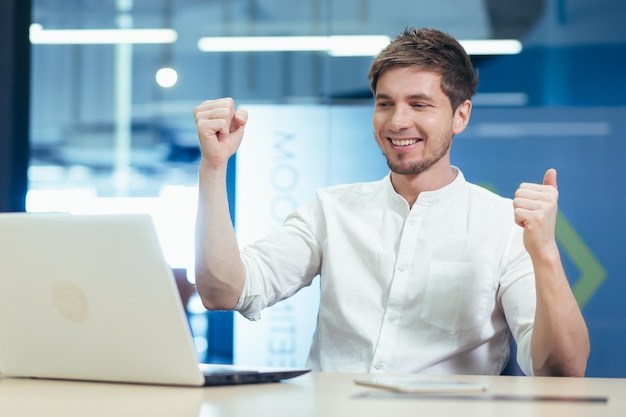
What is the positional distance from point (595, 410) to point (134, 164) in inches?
123

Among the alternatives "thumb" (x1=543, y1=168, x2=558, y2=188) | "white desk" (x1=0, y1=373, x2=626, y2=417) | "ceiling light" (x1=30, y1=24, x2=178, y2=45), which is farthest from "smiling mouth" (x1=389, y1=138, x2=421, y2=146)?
"ceiling light" (x1=30, y1=24, x2=178, y2=45)

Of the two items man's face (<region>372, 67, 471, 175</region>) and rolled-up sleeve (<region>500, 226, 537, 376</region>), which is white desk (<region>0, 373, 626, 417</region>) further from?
man's face (<region>372, 67, 471, 175</region>)

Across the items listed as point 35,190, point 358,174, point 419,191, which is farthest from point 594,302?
point 35,190

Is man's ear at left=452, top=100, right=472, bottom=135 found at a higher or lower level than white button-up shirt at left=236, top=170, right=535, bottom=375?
higher

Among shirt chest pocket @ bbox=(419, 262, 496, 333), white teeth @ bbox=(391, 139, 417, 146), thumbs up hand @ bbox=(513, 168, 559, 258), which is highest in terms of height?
white teeth @ bbox=(391, 139, 417, 146)

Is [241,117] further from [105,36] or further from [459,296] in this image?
[105,36]

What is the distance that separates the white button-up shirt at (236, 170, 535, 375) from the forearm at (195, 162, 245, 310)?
0.08m

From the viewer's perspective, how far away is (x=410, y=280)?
6.77ft

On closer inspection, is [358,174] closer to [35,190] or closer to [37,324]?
[35,190]

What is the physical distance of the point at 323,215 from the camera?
2.23 m

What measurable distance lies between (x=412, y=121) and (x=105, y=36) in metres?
2.28

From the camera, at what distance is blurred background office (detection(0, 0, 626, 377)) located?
3.77 m

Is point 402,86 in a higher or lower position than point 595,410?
higher

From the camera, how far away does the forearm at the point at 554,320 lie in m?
1.79
